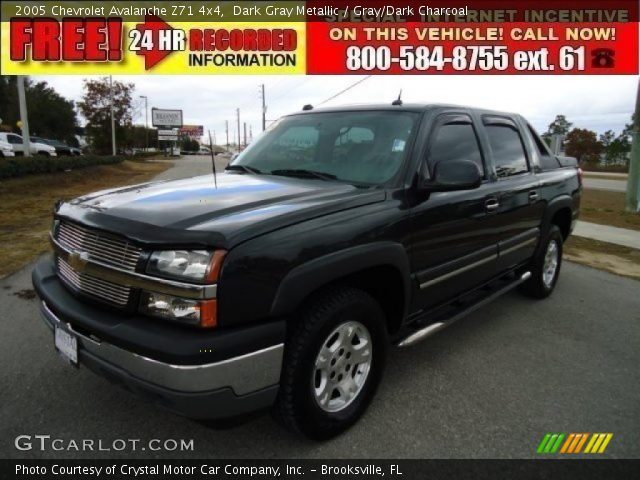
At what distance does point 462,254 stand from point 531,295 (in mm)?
2085

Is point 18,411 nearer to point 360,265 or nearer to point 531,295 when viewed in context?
point 360,265

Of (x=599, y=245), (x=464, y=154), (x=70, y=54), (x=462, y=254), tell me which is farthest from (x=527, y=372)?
(x=70, y=54)

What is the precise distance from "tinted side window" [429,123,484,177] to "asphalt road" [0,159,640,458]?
4.74 ft

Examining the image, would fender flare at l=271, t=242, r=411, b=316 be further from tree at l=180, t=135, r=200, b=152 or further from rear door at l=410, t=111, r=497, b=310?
tree at l=180, t=135, r=200, b=152

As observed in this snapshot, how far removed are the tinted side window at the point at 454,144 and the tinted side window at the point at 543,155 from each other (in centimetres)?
142

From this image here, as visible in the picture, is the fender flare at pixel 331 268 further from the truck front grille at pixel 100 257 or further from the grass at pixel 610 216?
the grass at pixel 610 216

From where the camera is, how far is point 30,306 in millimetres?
4316

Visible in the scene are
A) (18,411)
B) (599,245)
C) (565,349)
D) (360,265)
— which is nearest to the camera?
(360,265)

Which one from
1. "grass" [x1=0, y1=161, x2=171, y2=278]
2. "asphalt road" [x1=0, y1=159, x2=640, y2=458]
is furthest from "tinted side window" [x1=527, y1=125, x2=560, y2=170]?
"grass" [x1=0, y1=161, x2=171, y2=278]

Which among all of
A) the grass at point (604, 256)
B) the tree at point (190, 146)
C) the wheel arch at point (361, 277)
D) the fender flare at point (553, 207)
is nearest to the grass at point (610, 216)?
the grass at point (604, 256)

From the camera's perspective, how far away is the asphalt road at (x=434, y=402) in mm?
2482

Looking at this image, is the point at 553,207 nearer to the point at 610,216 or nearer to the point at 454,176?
the point at 454,176

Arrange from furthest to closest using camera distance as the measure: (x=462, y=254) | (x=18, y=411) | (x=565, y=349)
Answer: (x=565, y=349), (x=462, y=254), (x=18, y=411)

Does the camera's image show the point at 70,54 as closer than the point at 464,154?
No
